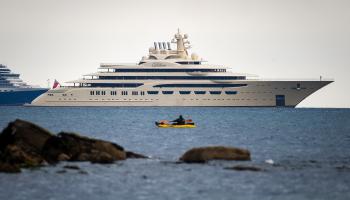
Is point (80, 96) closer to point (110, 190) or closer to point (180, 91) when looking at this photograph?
point (180, 91)

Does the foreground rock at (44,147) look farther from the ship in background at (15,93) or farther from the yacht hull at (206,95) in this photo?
the ship in background at (15,93)

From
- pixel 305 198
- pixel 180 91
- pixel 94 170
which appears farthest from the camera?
pixel 180 91

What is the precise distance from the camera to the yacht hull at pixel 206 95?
143m

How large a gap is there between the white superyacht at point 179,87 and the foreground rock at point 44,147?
321 ft

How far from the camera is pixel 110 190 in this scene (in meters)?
36.8

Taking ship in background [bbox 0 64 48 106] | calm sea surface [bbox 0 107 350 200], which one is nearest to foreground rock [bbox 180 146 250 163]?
calm sea surface [bbox 0 107 350 200]

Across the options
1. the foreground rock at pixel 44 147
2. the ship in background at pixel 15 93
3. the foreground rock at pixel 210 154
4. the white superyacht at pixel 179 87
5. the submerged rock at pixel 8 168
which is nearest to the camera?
the submerged rock at pixel 8 168

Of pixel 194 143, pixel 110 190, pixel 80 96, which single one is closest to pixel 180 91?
pixel 80 96

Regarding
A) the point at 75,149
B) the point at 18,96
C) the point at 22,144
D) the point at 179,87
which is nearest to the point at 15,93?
the point at 18,96

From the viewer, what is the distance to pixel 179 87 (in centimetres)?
14362

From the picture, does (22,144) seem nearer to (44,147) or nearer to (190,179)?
(44,147)

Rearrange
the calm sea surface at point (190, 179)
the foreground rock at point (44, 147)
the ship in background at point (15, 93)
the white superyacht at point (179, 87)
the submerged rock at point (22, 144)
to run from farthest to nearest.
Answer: the ship in background at point (15, 93) < the white superyacht at point (179, 87) < the foreground rock at point (44, 147) < the submerged rock at point (22, 144) < the calm sea surface at point (190, 179)

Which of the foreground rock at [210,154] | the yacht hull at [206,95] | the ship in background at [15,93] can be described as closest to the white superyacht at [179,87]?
the yacht hull at [206,95]

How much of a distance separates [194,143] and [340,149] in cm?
936
